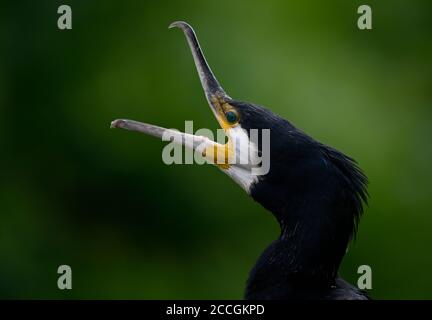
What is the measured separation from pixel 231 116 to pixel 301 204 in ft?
2.05

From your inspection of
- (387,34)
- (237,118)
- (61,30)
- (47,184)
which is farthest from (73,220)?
(237,118)

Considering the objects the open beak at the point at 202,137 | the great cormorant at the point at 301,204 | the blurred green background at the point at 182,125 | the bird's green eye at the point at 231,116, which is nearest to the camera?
the great cormorant at the point at 301,204

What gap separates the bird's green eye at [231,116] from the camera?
4.56 metres

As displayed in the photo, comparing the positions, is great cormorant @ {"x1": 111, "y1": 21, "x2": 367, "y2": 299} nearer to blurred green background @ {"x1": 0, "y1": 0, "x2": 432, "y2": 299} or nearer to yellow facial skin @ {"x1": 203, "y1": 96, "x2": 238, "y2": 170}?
yellow facial skin @ {"x1": 203, "y1": 96, "x2": 238, "y2": 170}

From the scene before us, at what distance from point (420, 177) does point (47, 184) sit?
387cm

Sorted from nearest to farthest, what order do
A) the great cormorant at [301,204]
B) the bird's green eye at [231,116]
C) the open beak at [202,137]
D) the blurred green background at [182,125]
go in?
the great cormorant at [301,204]
the open beak at [202,137]
the bird's green eye at [231,116]
the blurred green background at [182,125]

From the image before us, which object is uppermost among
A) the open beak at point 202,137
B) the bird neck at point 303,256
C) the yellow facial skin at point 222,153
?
the open beak at point 202,137

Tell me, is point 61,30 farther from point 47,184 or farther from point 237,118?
point 237,118

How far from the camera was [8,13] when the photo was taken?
9.04m

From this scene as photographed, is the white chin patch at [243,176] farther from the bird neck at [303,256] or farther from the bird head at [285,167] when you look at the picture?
the bird neck at [303,256]

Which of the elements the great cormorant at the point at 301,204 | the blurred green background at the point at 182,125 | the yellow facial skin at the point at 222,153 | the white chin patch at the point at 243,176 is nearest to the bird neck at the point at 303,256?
the great cormorant at the point at 301,204

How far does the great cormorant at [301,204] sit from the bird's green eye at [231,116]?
67 millimetres

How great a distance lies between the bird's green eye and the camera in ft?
15.0

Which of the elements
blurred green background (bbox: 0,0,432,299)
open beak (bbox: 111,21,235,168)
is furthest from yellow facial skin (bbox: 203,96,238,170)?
blurred green background (bbox: 0,0,432,299)
